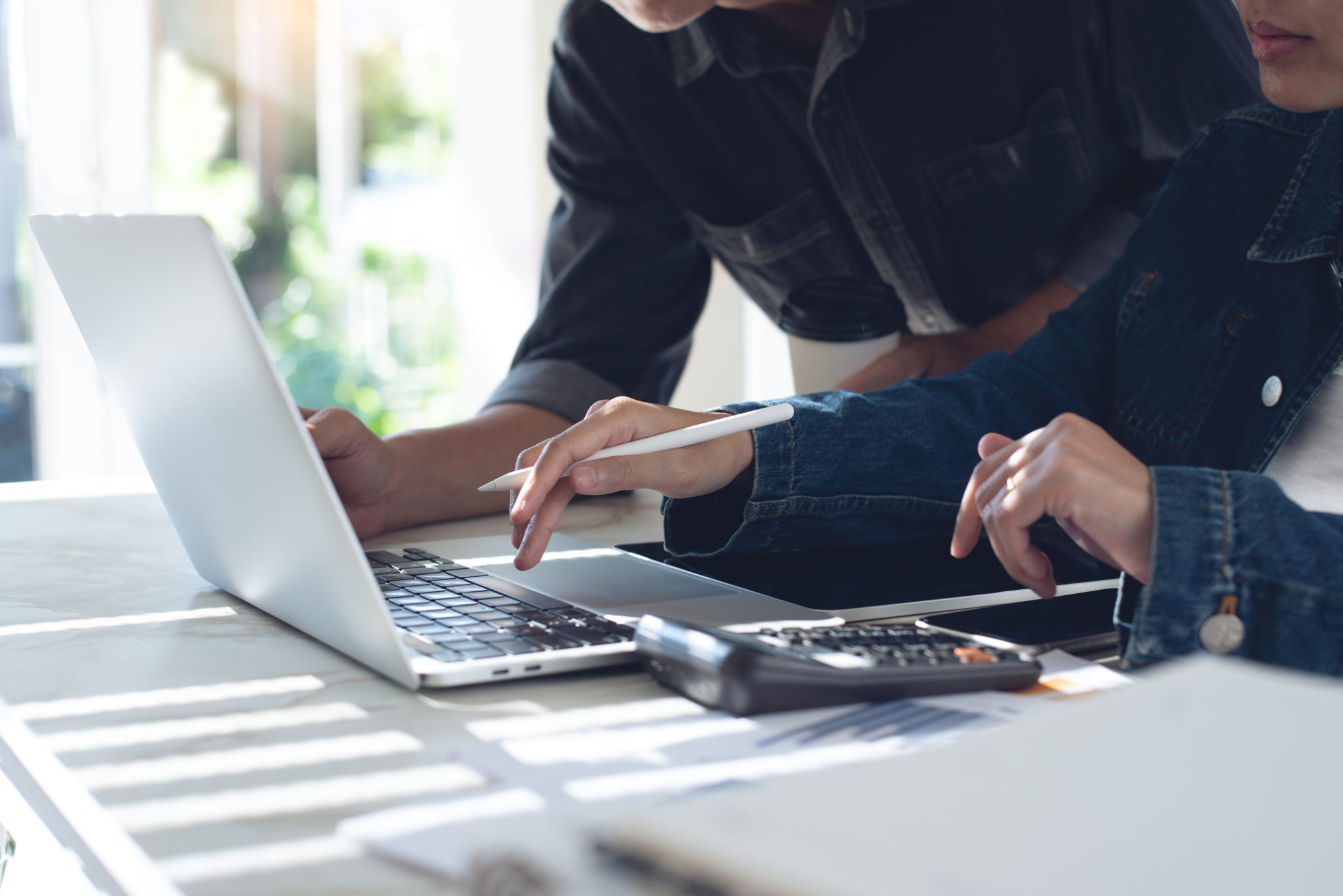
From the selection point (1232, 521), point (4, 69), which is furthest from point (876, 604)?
point (4, 69)

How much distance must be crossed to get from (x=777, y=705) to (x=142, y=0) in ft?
10.2

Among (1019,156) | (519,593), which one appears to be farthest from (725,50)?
(519,593)

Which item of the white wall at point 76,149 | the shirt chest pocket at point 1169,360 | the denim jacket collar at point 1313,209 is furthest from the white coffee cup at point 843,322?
the white wall at point 76,149

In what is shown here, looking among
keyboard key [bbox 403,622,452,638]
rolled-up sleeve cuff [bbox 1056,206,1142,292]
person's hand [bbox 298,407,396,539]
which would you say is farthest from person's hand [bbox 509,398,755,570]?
rolled-up sleeve cuff [bbox 1056,206,1142,292]

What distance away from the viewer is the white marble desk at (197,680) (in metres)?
0.41

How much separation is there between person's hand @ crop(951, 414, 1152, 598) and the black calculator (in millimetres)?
101

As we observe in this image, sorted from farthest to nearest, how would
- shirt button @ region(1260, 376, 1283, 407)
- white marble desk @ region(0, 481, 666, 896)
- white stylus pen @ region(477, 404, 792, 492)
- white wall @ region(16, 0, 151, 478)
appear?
white wall @ region(16, 0, 151, 478) < shirt button @ region(1260, 376, 1283, 407) < white stylus pen @ region(477, 404, 792, 492) < white marble desk @ region(0, 481, 666, 896)

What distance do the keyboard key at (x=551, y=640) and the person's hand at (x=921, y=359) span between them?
0.52m

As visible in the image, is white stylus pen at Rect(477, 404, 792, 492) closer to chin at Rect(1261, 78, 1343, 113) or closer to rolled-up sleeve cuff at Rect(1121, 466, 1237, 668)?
rolled-up sleeve cuff at Rect(1121, 466, 1237, 668)

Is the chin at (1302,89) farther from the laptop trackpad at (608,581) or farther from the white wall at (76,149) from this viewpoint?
the white wall at (76,149)

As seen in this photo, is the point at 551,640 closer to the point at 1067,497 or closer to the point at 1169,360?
the point at 1067,497

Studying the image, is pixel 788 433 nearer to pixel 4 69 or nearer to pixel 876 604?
pixel 876 604

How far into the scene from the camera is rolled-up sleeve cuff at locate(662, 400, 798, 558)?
86 cm

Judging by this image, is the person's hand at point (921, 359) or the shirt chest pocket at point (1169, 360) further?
the person's hand at point (921, 359)
